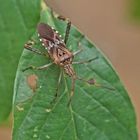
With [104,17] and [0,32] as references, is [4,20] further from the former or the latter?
[104,17]

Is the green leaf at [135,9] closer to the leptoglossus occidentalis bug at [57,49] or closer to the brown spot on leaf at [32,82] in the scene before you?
the leptoglossus occidentalis bug at [57,49]

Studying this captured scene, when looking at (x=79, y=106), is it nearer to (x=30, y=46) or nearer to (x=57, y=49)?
(x=30, y=46)

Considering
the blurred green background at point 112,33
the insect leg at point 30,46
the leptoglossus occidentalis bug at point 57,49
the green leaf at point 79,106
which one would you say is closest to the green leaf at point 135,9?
the leptoglossus occidentalis bug at point 57,49

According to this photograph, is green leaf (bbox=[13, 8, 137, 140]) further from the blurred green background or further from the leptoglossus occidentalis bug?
the blurred green background

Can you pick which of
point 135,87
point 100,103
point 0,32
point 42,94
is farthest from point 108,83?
point 135,87

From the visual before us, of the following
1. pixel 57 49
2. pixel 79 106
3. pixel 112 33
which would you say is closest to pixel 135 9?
pixel 57 49

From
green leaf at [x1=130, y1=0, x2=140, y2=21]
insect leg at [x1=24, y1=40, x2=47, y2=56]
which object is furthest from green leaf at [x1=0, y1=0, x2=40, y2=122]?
green leaf at [x1=130, y1=0, x2=140, y2=21]
